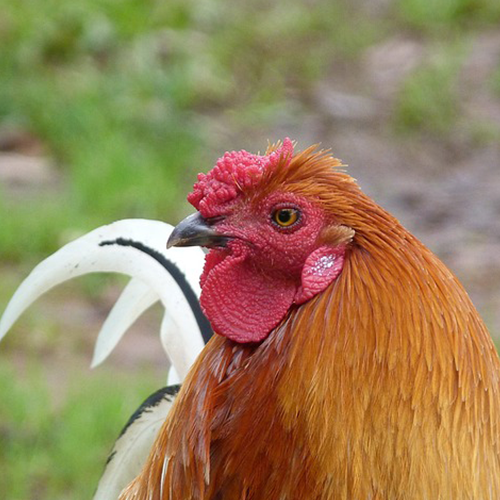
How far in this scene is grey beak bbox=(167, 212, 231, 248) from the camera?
2232 mm

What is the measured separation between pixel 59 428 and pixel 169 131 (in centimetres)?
274

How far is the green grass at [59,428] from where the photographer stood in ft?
13.0

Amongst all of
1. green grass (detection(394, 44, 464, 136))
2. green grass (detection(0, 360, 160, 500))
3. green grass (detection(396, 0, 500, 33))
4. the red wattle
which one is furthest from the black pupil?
green grass (detection(396, 0, 500, 33))

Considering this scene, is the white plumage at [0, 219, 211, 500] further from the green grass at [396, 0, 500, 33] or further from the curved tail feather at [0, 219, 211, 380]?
the green grass at [396, 0, 500, 33]

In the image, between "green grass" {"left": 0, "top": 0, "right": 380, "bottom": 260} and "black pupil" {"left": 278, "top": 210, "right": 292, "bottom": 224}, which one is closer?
"black pupil" {"left": 278, "top": 210, "right": 292, "bottom": 224}

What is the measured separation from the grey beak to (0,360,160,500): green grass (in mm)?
2002

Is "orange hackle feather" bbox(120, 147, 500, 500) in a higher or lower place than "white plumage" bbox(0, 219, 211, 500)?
lower

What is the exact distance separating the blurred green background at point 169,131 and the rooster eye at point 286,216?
2106mm

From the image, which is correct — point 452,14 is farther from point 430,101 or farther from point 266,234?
point 266,234

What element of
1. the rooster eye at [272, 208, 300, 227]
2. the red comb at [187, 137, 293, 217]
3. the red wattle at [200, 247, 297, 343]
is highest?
the red comb at [187, 137, 293, 217]

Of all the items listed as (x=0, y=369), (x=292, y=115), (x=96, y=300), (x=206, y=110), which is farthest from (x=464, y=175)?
(x=0, y=369)

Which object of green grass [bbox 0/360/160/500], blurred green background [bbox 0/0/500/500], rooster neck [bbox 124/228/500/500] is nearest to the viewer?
rooster neck [bbox 124/228/500/500]

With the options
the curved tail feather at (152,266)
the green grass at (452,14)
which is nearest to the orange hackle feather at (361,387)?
the curved tail feather at (152,266)

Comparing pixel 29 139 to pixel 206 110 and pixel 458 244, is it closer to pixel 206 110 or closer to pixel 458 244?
pixel 206 110
